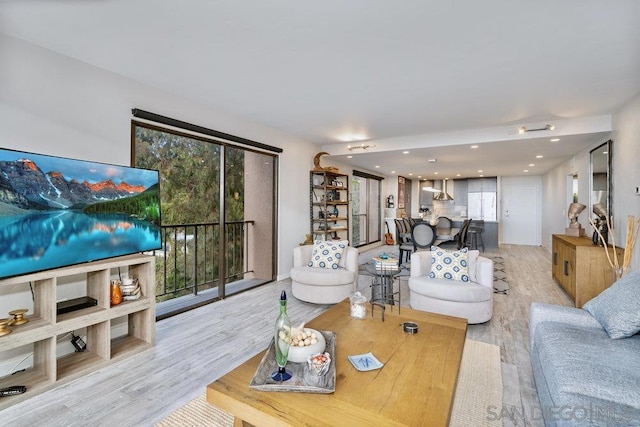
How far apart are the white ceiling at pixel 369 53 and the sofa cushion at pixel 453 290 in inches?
83.8

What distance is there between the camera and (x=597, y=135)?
4.33 meters

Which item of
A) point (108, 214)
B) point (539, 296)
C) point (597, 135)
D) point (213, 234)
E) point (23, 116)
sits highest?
point (597, 135)

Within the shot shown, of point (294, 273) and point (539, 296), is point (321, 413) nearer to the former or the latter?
point (294, 273)

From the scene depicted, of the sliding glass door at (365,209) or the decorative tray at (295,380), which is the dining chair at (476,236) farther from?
the decorative tray at (295,380)

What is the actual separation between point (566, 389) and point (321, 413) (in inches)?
48.0

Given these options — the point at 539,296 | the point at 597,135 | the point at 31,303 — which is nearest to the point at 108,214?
the point at 31,303

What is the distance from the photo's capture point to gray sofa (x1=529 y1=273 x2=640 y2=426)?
4.51 feet

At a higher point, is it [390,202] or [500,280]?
[390,202]

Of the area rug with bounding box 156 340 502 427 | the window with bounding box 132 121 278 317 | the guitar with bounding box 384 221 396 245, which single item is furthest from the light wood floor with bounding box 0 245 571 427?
the guitar with bounding box 384 221 396 245

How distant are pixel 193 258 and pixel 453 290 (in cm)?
371

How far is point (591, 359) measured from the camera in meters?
1.67

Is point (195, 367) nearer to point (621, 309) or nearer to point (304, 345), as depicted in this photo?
point (304, 345)

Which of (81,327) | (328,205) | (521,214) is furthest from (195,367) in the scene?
(521,214)

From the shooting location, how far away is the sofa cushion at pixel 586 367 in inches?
55.9
